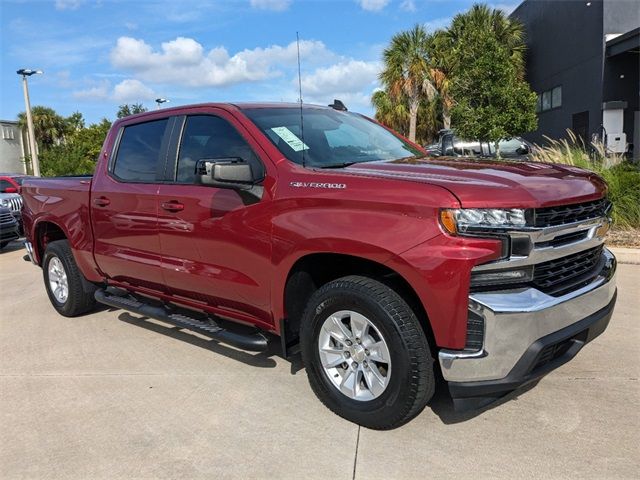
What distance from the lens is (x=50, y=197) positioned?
18.4 ft

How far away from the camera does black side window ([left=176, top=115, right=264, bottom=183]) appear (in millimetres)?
3875

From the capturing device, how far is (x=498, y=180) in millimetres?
2926

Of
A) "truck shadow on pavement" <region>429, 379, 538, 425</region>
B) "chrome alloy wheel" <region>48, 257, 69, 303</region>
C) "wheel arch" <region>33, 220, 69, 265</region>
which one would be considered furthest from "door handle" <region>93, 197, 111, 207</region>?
"truck shadow on pavement" <region>429, 379, 538, 425</region>

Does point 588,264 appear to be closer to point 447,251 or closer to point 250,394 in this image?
point 447,251

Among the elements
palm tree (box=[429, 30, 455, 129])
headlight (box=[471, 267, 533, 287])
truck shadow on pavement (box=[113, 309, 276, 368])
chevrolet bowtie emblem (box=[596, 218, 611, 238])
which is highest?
palm tree (box=[429, 30, 455, 129])

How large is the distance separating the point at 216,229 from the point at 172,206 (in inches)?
21.0

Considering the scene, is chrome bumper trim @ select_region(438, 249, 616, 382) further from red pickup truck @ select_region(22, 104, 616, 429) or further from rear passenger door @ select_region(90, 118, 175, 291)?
rear passenger door @ select_region(90, 118, 175, 291)

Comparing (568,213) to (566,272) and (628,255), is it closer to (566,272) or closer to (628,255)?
(566,272)

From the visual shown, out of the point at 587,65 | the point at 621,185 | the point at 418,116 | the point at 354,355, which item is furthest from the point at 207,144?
the point at 418,116

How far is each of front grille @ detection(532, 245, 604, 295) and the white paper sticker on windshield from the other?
168 cm

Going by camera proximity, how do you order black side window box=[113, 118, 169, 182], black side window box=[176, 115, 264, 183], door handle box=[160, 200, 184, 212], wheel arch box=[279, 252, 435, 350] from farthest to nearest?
black side window box=[113, 118, 169, 182] < door handle box=[160, 200, 184, 212] < black side window box=[176, 115, 264, 183] < wheel arch box=[279, 252, 435, 350]

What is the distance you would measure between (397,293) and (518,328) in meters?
0.65

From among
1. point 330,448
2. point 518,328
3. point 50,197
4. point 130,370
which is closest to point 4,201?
point 50,197

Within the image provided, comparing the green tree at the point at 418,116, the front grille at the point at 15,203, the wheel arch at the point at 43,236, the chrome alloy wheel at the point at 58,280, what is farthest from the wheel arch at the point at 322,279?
the green tree at the point at 418,116
